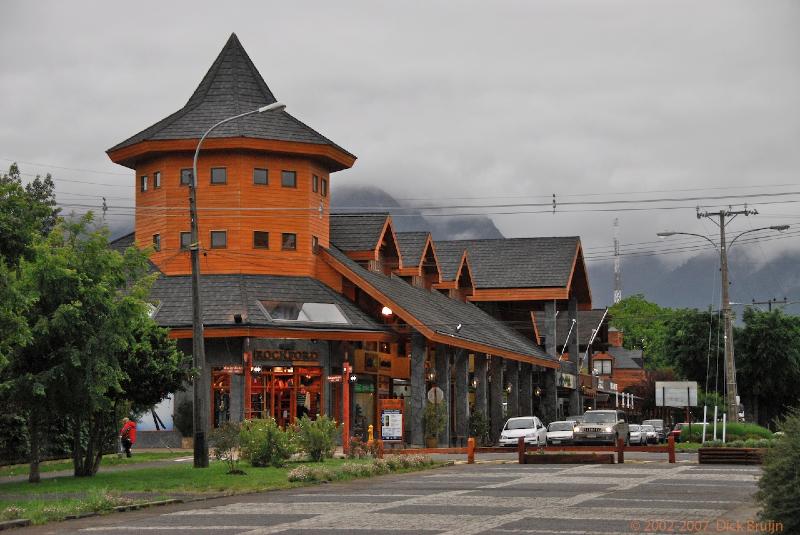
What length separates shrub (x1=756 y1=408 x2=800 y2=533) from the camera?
15.8m

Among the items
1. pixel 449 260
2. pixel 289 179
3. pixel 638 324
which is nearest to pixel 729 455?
pixel 289 179

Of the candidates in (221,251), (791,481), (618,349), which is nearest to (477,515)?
(791,481)

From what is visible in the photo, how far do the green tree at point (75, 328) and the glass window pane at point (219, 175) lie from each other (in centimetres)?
2461

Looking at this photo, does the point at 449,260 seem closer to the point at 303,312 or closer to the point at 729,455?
the point at 303,312

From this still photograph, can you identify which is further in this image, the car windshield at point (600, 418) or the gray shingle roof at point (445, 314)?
the gray shingle roof at point (445, 314)

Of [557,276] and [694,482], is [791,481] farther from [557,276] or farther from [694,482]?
[557,276]

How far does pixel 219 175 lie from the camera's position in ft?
190

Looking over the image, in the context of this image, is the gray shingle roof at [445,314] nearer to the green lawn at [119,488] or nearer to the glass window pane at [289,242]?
the glass window pane at [289,242]

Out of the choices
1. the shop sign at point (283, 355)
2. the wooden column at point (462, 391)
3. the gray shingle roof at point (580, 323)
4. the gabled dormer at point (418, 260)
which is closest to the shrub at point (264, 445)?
the shop sign at point (283, 355)

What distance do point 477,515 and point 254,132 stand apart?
124 feet

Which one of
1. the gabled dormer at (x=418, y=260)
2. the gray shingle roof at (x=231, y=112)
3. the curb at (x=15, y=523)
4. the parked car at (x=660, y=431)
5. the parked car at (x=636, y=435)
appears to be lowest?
the parked car at (x=660, y=431)

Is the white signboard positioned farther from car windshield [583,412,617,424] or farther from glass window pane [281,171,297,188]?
glass window pane [281,171,297,188]

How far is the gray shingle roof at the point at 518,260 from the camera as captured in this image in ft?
257

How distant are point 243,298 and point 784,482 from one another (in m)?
40.3
